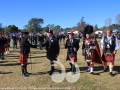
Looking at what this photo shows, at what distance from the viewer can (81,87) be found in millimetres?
7199

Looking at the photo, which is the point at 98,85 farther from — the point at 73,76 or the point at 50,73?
the point at 50,73

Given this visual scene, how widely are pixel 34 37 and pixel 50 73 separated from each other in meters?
19.0

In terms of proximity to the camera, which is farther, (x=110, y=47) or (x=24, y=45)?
(x=24, y=45)

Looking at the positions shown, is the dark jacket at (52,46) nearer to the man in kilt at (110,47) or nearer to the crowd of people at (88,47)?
the crowd of people at (88,47)

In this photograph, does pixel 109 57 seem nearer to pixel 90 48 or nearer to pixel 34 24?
pixel 90 48

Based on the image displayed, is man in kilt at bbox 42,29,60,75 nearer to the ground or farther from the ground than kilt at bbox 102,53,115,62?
farther from the ground

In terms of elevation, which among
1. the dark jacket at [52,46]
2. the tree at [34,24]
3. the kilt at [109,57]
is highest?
the tree at [34,24]

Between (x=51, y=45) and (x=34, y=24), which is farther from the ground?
(x=34, y=24)

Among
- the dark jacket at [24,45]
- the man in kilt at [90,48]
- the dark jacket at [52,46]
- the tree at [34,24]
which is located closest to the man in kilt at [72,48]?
the man in kilt at [90,48]

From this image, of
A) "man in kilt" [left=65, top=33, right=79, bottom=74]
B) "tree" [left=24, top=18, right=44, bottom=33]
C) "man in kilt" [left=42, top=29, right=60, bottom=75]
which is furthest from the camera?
"tree" [left=24, top=18, right=44, bottom=33]

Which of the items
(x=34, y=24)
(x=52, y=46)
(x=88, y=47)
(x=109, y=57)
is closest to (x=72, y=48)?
(x=88, y=47)

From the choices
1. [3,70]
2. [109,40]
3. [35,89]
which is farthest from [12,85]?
[109,40]

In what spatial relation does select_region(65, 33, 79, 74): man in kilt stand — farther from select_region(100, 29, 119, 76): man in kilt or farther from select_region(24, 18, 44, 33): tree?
select_region(24, 18, 44, 33): tree

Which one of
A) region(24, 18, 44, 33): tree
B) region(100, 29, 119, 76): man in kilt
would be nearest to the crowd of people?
region(100, 29, 119, 76): man in kilt
